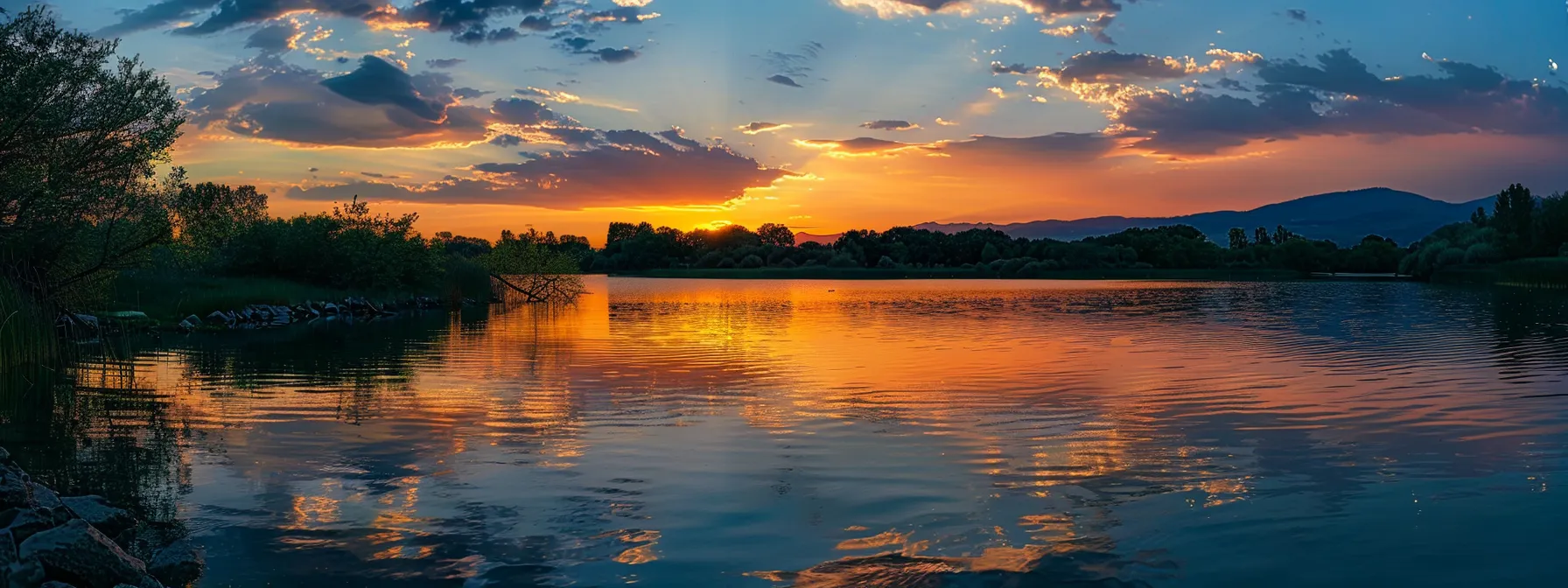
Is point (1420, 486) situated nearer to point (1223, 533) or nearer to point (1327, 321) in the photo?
point (1223, 533)

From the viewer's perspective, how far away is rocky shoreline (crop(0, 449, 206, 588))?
28.0ft

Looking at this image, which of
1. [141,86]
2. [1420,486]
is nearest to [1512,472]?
[1420,486]

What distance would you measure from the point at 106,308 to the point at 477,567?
3949cm

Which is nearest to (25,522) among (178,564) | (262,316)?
(178,564)

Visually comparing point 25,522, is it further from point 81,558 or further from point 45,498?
point 45,498

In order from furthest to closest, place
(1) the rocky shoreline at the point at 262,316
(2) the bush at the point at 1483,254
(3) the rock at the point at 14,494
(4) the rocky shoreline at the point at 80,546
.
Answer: (2) the bush at the point at 1483,254, (1) the rocky shoreline at the point at 262,316, (3) the rock at the point at 14,494, (4) the rocky shoreline at the point at 80,546

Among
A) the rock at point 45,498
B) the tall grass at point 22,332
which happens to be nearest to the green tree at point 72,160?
the tall grass at point 22,332

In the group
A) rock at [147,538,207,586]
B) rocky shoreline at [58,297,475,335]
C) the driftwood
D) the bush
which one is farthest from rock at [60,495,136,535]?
the bush

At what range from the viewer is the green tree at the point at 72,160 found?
25406 millimetres

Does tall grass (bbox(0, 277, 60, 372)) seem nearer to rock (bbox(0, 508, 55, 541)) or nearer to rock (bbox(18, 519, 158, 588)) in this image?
rock (bbox(0, 508, 55, 541))

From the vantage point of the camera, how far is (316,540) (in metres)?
10.4

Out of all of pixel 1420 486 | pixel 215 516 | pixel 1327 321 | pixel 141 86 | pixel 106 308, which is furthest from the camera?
pixel 1327 321

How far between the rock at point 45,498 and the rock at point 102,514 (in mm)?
101

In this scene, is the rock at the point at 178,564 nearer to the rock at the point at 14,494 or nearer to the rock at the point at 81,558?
the rock at the point at 81,558
